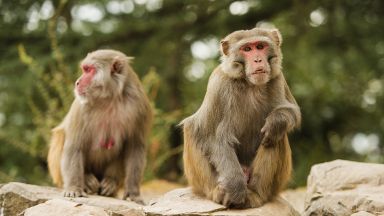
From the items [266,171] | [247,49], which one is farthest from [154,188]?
[247,49]

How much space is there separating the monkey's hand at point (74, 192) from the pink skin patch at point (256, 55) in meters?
2.77

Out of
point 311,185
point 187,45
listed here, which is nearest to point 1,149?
point 187,45

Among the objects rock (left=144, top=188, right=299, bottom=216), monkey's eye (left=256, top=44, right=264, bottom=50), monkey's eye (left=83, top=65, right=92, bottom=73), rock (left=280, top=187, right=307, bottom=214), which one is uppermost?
monkey's eye (left=256, top=44, right=264, bottom=50)

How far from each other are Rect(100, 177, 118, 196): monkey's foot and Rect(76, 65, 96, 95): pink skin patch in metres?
1.18

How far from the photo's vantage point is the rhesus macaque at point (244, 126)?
6.63 m

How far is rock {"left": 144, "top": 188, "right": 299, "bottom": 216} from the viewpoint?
6461 millimetres

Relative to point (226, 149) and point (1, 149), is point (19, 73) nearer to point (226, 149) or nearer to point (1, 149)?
point (1, 149)

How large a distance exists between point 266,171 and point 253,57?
1.10 m

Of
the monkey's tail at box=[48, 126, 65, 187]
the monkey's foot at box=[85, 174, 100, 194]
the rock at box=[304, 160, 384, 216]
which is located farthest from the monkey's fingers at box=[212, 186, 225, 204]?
the monkey's tail at box=[48, 126, 65, 187]

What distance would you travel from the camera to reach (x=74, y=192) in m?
8.18

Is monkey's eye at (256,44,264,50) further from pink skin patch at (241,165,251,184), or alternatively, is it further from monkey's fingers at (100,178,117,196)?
monkey's fingers at (100,178,117,196)

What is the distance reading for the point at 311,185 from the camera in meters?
7.67

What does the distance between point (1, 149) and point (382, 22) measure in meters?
7.50

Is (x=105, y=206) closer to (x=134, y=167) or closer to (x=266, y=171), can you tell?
(x=134, y=167)
